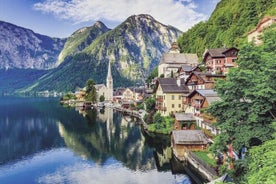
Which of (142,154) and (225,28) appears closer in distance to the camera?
(142,154)

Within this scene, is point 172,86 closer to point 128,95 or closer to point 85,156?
point 85,156

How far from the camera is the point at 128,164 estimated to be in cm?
4916

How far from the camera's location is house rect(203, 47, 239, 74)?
7938cm

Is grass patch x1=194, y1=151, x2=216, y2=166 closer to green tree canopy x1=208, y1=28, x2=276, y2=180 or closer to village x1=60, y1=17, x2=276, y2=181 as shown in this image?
village x1=60, y1=17, x2=276, y2=181

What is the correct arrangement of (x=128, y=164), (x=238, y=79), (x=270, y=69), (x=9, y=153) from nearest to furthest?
1. (x=270, y=69)
2. (x=238, y=79)
3. (x=128, y=164)
4. (x=9, y=153)

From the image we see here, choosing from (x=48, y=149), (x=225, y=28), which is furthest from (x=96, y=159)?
(x=225, y=28)

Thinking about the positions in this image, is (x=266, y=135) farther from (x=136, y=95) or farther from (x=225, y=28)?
(x=136, y=95)

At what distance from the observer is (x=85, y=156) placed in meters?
55.8

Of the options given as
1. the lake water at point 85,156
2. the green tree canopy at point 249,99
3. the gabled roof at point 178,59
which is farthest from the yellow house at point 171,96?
the green tree canopy at point 249,99

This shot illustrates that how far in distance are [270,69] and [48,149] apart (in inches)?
2051

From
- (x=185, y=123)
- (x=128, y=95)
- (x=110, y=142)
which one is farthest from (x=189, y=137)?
(x=128, y=95)

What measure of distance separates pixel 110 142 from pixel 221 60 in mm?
40370

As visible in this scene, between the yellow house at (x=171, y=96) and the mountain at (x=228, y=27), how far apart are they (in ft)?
78.3

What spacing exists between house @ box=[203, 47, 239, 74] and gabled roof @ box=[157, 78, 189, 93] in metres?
10.9
